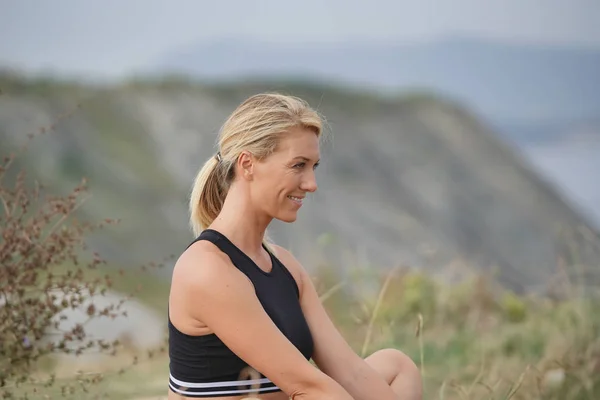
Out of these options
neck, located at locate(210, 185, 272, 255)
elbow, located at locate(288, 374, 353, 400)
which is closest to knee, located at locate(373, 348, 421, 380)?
elbow, located at locate(288, 374, 353, 400)

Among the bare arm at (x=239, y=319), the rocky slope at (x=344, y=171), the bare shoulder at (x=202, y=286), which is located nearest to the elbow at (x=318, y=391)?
the bare arm at (x=239, y=319)

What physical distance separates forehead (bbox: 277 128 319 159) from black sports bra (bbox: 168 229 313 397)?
0.86 feet

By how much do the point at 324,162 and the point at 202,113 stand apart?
1949 millimetres

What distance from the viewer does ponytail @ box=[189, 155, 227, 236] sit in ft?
7.82

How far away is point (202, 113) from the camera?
13633mm

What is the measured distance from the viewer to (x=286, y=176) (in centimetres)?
227

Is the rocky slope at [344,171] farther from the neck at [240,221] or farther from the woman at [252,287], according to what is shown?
the neck at [240,221]

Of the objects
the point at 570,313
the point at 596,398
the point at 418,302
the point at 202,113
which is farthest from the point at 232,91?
the point at 596,398

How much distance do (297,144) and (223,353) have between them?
0.54 meters

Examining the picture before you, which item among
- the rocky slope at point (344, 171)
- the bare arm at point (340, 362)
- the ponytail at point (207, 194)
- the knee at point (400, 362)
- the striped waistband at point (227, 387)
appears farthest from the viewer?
the rocky slope at point (344, 171)

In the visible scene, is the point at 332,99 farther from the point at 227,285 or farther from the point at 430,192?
the point at 227,285

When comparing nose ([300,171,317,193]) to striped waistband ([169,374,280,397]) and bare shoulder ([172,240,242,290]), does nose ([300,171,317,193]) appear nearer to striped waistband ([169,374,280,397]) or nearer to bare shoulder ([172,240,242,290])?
bare shoulder ([172,240,242,290])

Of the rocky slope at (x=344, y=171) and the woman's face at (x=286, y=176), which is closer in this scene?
the woman's face at (x=286, y=176)

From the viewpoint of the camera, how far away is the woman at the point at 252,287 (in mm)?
2137
